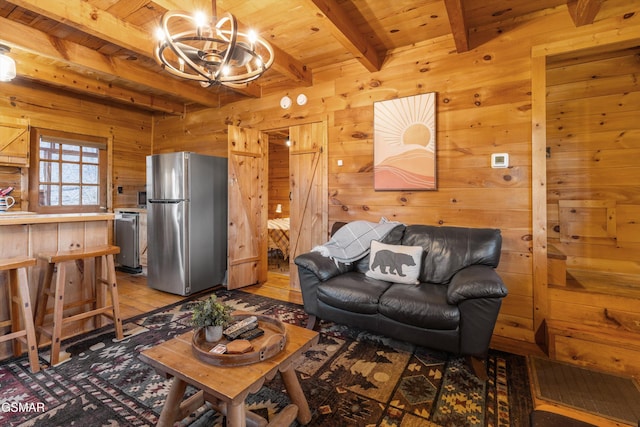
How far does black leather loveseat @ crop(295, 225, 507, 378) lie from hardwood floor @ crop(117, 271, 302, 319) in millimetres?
1026

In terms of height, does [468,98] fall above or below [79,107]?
below

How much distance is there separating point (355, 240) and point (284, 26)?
2.02m

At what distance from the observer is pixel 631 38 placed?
7.22 ft

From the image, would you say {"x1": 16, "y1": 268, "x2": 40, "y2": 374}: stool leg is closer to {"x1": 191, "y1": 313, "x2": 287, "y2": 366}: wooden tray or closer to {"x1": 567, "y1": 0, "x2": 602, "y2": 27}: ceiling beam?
{"x1": 191, "y1": 313, "x2": 287, "y2": 366}: wooden tray

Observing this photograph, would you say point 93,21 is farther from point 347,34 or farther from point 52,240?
point 347,34

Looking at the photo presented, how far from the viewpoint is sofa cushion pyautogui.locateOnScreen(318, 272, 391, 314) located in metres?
2.25

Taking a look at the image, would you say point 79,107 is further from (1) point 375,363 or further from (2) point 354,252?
(1) point 375,363

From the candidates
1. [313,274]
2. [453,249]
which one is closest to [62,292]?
[313,274]

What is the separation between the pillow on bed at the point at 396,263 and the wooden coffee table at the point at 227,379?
107 centimetres

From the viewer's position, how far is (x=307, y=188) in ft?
12.0

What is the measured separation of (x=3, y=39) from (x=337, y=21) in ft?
9.14

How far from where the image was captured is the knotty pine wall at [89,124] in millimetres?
3951

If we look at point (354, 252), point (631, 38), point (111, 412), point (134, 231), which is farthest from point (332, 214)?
point (134, 231)

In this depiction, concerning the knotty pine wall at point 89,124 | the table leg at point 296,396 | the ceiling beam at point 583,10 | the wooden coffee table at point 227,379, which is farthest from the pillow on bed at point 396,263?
the knotty pine wall at point 89,124
